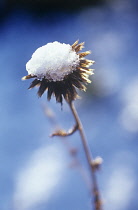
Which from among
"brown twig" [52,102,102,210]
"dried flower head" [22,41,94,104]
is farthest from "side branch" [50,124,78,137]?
"dried flower head" [22,41,94,104]

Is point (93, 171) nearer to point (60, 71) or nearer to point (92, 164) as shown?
point (92, 164)

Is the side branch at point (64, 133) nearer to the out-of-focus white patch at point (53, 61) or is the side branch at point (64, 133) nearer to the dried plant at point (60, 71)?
the dried plant at point (60, 71)

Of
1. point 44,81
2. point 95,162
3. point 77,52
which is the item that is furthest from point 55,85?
point 95,162

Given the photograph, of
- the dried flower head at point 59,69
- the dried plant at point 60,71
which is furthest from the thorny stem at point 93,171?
the dried flower head at point 59,69

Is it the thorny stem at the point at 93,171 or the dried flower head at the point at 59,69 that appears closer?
the dried flower head at the point at 59,69

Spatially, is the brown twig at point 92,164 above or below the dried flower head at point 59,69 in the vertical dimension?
below

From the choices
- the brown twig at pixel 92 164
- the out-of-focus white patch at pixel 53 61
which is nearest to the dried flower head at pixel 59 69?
the out-of-focus white patch at pixel 53 61

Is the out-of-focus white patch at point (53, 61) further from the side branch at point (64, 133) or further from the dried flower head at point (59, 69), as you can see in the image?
the side branch at point (64, 133)

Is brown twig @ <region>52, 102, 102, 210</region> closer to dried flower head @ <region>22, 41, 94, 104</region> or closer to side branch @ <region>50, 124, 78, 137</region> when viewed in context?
side branch @ <region>50, 124, 78, 137</region>
